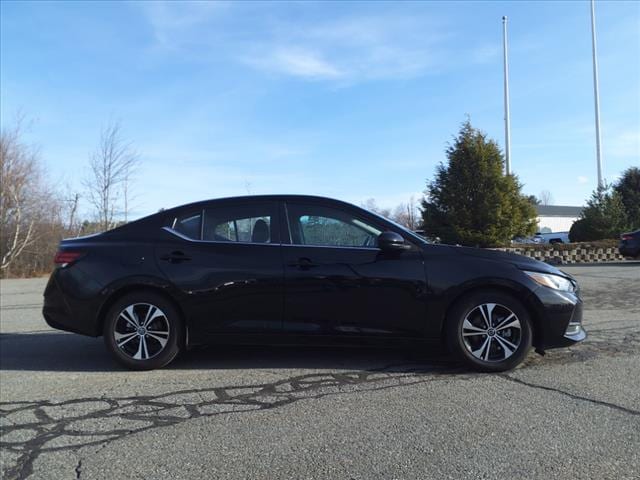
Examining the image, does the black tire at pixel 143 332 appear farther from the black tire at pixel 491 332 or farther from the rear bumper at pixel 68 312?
the black tire at pixel 491 332

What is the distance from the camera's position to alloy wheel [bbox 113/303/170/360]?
4.99m

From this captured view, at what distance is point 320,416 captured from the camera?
3.80 metres

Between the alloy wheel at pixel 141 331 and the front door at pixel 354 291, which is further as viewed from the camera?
the alloy wheel at pixel 141 331

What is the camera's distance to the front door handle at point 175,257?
16.5 feet

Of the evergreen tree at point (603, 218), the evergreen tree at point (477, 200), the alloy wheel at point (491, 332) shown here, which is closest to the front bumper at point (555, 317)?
the alloy wheel at point (491, 332)

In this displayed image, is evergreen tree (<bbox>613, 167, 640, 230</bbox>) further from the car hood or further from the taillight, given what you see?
the taillight

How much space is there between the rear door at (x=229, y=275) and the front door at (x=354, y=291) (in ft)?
0.51

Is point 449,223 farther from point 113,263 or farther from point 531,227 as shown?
point 113,263

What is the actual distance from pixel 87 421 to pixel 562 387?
12.1 ft

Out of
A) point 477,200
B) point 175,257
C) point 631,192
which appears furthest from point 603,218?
point 175,257

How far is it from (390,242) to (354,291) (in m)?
0.55

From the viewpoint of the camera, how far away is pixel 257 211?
521 cm

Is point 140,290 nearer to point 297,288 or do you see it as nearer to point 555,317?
point 297,288

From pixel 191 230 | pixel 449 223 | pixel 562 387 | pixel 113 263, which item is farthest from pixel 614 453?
pixel 449 223
